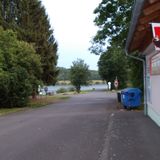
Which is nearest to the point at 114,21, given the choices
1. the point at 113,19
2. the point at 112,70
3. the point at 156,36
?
the point at 113,19

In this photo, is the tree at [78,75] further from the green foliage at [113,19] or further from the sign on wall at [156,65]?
the sign on wall at [156,65]

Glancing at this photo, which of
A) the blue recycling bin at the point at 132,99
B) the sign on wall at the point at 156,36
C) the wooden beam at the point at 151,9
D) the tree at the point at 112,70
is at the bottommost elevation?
the blue recycling bin at the point at 132,99

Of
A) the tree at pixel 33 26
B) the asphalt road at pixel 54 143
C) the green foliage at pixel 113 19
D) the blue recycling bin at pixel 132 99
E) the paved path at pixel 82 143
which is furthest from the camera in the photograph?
the tree at pixel 33 26

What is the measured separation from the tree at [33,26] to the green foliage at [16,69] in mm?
7052

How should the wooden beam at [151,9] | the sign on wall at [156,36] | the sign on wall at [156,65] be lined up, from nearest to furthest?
the sign on wall at [156,36] → the wooden beam at [151,9] → the sign on wall at [156,65]

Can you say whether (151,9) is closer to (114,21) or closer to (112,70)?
(114,21)

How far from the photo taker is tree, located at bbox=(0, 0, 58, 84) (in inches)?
1954

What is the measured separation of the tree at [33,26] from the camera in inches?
1954

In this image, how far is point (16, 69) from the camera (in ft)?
128

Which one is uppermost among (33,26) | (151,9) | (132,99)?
(33,26)

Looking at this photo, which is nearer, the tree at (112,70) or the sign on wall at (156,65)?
the sign on wall at (156,65)

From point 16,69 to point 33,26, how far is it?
42.3 ft

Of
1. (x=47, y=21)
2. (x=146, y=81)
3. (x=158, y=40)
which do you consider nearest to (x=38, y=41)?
(x=47, y=21)

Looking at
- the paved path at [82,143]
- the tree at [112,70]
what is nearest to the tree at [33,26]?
the paved path at [82,143]
